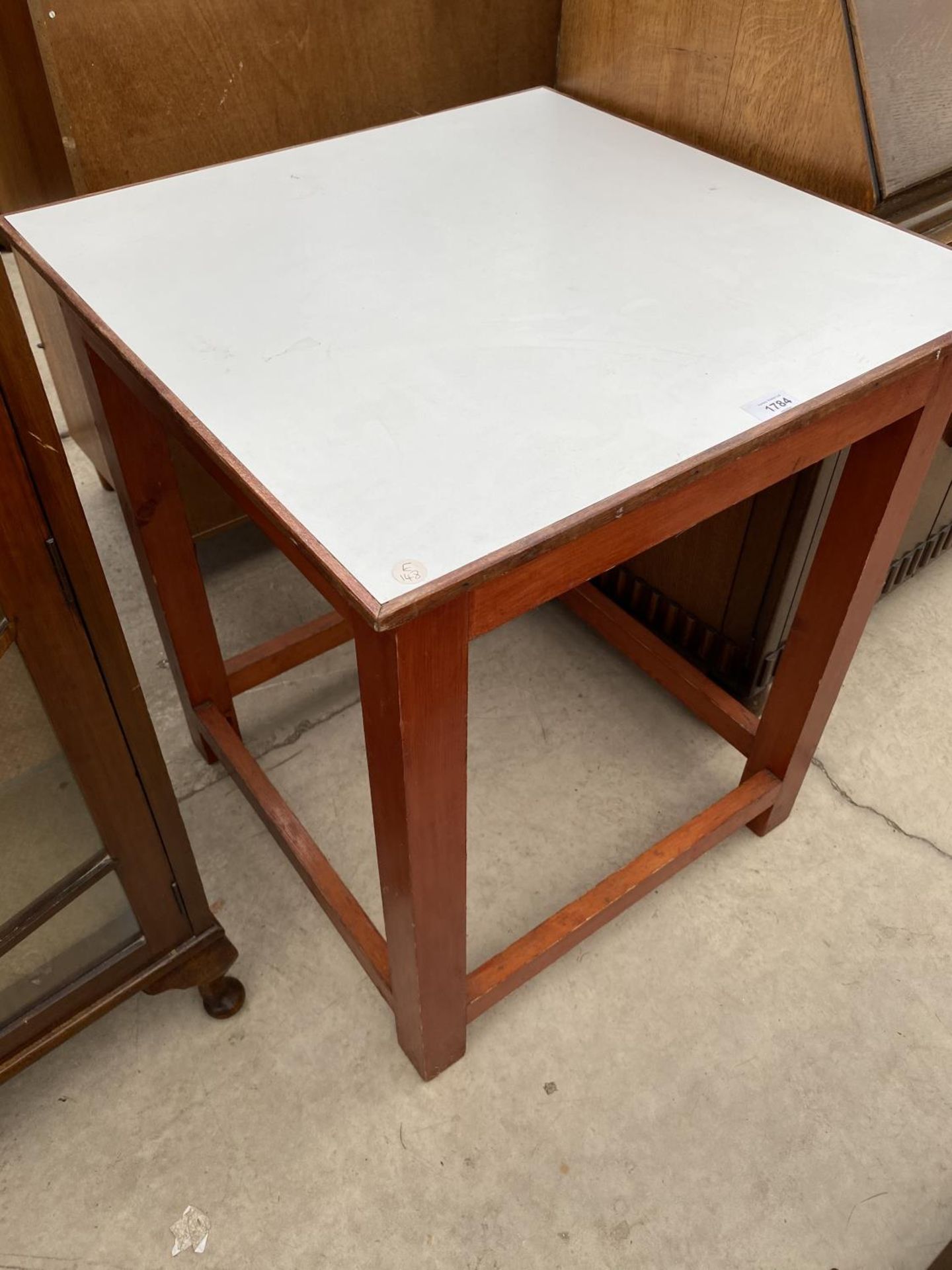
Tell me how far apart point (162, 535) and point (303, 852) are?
1.82ft

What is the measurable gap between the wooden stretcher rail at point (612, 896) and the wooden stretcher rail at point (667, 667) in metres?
0.11

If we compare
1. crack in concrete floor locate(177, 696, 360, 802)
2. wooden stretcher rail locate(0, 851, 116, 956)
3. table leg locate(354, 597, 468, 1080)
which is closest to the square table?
table leg locate(354, 597, 468, 1080)

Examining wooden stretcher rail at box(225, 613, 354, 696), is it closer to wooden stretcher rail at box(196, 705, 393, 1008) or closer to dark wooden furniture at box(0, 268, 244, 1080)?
wooden stretcher rail at box(196, 705, 393, 1008)

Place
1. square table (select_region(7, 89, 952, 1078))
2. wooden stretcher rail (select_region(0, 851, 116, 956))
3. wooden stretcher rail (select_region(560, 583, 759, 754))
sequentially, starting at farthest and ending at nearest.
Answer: wooden stretcher rail (select_region(560, 583, 759, 754)) < wooden stretcher rail (select_region(0, 851, 116, 956)) < square table (select_region(7, 89, 952, 1078))

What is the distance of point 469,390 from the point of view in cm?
100

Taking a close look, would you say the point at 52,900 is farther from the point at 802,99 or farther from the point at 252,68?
the point at 802,99

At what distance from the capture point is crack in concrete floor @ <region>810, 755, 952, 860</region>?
180 cm

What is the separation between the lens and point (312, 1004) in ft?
5.14

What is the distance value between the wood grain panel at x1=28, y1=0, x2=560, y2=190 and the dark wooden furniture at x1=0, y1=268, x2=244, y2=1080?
94 cm

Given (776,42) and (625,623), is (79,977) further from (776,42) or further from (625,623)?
(776,42)

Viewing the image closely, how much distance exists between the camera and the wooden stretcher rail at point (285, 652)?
6.11 ft

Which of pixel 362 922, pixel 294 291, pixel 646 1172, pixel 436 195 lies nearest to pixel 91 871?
pixel 362 922

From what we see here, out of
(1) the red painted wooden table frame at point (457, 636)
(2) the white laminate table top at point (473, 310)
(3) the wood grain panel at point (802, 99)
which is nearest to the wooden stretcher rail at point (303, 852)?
(1) the red painted wooden table frame at point (457, 636)

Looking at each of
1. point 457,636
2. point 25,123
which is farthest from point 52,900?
point 25,123
